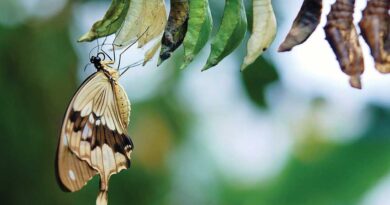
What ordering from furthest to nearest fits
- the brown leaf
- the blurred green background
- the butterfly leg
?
the blurred green background, the butterfly leg, the brown leaf

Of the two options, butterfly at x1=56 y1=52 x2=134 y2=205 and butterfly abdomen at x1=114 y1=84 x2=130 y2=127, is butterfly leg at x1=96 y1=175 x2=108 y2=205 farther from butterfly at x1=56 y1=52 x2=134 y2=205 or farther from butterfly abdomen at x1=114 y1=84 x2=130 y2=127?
butterfly abdomen at x1=114 y1=84 x2=130 y2=127

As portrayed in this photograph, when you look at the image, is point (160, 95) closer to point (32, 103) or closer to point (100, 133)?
point (32, 103)

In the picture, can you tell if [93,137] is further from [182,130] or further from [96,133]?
[182,130]

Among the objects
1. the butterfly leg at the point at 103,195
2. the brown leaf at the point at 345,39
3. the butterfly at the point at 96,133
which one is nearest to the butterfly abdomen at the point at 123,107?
the butterfly at the point at 96,133

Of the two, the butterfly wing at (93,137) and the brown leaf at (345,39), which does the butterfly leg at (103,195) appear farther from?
the brown leaf at (345,39)

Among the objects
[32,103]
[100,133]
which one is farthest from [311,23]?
[32,103]

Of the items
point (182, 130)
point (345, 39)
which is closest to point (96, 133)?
point (345, 39)

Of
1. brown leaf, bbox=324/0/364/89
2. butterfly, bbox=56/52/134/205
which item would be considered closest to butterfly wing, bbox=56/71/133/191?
butterfly, bbox=56/52/134/205
